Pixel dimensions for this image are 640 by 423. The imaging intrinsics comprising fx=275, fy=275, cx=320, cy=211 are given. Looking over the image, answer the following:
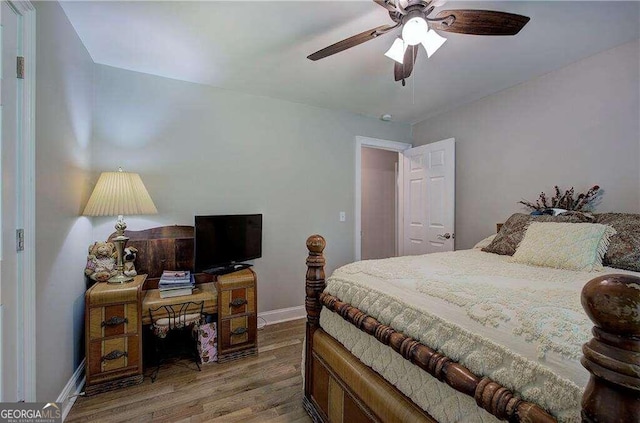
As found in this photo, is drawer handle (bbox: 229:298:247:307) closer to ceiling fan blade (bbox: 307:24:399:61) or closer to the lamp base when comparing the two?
the lamp base

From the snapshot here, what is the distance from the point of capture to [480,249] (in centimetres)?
238

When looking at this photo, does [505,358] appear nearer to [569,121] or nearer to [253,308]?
[253,308]

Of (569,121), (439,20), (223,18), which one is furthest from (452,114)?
(223,18)

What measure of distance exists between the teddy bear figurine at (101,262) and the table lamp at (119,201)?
0.26 feet

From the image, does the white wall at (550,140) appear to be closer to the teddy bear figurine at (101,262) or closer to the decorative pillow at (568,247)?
the decorative pillow at (568,247)

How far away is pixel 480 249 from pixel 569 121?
4.29ft

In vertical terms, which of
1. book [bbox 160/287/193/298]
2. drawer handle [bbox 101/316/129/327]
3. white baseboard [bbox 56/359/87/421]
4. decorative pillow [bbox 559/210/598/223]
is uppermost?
decorative pillow [bbox 559/210/598/223]

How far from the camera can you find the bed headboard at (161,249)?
7.72 feet

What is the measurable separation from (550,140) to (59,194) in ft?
12.3

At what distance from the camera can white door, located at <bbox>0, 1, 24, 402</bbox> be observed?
3.82 ft

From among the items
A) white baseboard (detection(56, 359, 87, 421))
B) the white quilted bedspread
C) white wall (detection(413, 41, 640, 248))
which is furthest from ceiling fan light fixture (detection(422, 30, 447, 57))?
white baseboard (detection(56, 359, 87, 421))

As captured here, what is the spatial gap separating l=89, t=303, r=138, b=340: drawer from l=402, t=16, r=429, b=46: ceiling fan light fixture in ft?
7.95

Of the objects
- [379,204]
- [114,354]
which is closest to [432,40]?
[114,354]

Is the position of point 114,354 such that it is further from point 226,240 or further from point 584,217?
point 584,217
